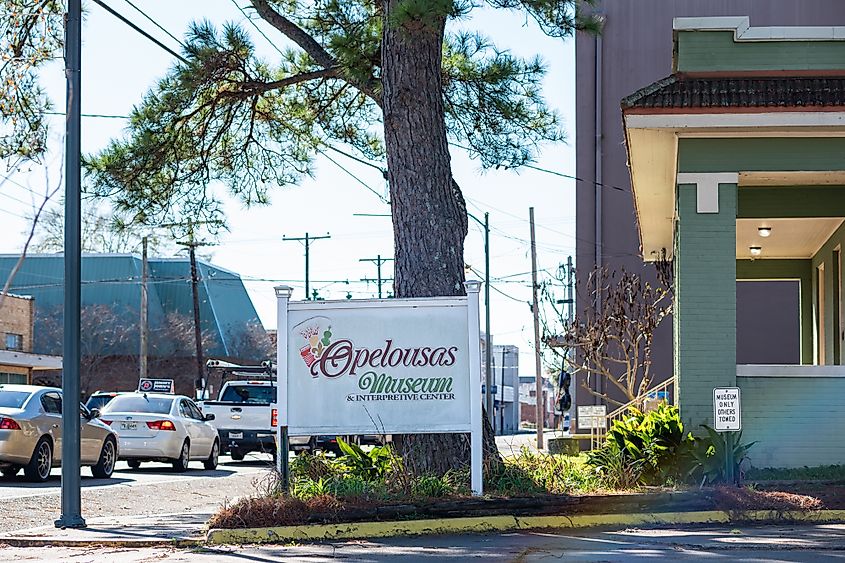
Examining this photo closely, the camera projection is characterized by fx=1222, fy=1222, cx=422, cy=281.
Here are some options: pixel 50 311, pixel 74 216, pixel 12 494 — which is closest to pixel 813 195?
pixel 74 216

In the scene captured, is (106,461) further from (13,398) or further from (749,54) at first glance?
(749,54)

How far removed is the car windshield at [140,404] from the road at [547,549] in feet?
45.6

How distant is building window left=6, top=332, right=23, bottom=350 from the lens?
46.8m

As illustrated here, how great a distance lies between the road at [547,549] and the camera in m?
9.44

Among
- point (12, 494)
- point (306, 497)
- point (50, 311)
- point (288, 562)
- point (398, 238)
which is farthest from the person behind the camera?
point (50, 311)

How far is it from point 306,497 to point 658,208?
31.7 ft

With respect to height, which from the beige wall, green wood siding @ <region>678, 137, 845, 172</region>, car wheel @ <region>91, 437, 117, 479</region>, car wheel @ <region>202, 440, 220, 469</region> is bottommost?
car wheel @ <region>202, 440, 220, 469</region>

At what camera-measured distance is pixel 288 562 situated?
941 cm

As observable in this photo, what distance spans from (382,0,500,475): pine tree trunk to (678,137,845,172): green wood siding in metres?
3.04

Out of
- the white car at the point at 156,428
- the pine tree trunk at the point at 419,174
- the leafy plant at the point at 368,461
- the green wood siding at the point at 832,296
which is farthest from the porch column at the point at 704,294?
the white car at the point at 156,428

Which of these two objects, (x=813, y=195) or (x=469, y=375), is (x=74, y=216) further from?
(x=813, y=195)

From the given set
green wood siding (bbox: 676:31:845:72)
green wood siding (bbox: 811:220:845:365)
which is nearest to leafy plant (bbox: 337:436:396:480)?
green wood siding (bbox: 676:31:845:72)

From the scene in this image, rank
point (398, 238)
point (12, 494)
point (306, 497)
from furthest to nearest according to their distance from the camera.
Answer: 1. point (12, 494)
2. point (398, 238)
3. point (306, 497)

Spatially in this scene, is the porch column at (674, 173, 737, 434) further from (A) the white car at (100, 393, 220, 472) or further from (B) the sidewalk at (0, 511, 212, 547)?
(A) the white car at (100, 393, 220, 472)
